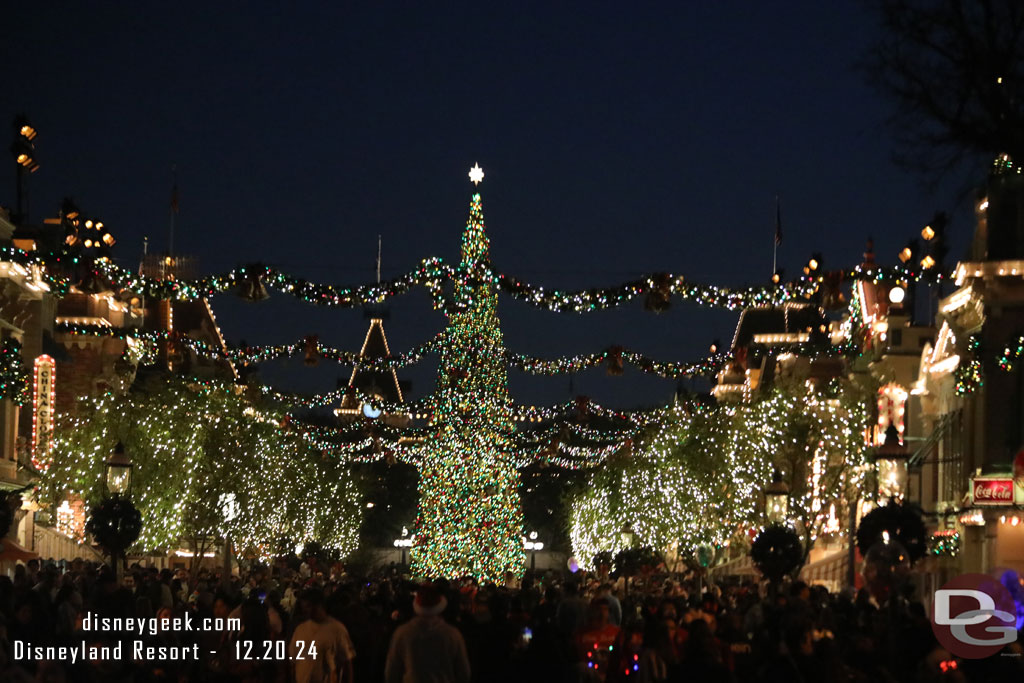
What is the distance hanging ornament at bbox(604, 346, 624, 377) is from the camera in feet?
138

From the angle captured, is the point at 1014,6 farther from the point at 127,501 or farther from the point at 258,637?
the point at 127,501

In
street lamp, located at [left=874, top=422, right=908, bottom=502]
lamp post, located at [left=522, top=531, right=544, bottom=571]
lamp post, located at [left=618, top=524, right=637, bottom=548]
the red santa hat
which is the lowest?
lamp post, located at [left=522, top=531, right=544, bottom=571]

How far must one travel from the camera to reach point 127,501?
3259 cm

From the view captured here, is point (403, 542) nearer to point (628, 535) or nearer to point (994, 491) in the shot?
point (628, 535)

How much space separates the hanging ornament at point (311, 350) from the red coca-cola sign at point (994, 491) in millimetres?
15814

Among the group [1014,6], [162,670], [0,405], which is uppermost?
[1014,6]

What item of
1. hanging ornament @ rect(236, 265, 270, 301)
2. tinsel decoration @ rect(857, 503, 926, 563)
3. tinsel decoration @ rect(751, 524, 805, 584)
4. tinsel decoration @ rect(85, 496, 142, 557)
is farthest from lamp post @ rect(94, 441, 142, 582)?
tinsel decoration @ rect(857, 503, 926, 563)

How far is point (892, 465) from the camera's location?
171ft

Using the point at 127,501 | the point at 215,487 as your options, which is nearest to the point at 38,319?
the point at 215,487

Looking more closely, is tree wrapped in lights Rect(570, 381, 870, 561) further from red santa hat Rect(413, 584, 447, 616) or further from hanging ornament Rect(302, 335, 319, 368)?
red santa hat Rect(413, 584, 447, 616)

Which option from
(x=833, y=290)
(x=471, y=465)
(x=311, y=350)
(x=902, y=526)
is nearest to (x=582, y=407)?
(x=471, y=465)

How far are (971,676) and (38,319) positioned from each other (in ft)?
132

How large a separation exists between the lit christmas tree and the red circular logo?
35.8 m

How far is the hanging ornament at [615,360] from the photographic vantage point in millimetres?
42062
